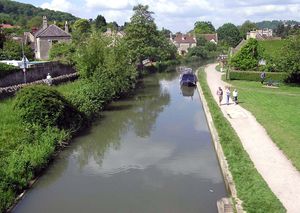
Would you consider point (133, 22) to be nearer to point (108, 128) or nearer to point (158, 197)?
point (108, 128)

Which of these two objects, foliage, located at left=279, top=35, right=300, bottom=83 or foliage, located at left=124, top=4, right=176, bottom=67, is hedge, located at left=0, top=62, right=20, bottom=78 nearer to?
foliage, located at left=279, top=35, right=300, bottom=83

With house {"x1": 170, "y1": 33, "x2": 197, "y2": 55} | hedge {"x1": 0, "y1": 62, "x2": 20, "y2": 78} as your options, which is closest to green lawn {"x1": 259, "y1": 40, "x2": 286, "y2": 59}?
hedge {"x1": 0, "y1": 62, "x2": 20, "y2": 78}

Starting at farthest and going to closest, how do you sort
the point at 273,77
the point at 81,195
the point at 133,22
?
the point at 133,22 < the point at 273,77 < the point at 81,195

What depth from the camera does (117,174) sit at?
18.1 m

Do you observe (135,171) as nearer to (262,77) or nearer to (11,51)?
(262,77)

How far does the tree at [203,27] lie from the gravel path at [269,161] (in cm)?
14917

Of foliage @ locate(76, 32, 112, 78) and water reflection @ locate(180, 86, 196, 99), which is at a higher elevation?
foliage @ locate(76, 32, 112, 78)

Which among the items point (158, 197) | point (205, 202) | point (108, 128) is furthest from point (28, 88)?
point (205, 202)

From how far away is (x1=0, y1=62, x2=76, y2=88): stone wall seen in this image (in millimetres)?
34225

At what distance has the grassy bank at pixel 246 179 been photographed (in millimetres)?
12688

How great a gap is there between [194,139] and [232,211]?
10984mm

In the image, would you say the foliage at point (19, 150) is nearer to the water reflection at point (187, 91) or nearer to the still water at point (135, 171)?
the still water at point (135, 171)

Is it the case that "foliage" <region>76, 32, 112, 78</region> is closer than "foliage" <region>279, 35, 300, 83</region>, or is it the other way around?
"foliage" <region>76, 32, 112, 78</region>

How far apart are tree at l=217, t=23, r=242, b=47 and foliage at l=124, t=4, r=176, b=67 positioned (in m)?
78.0
